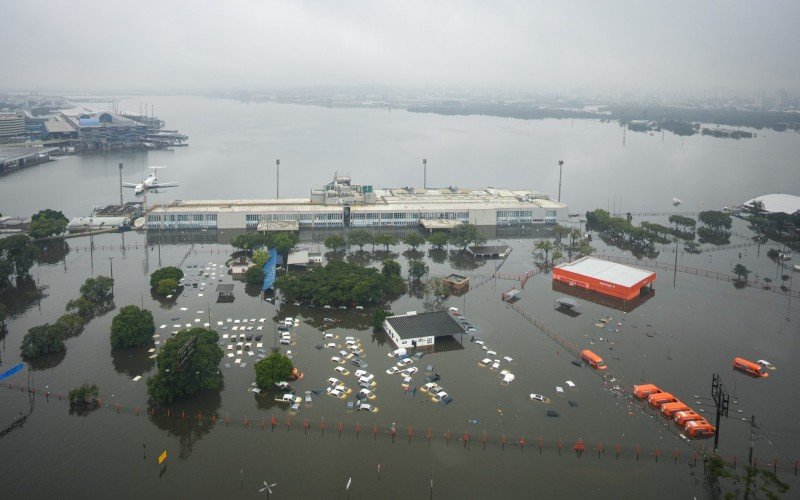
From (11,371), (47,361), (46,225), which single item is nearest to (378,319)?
(47,361)

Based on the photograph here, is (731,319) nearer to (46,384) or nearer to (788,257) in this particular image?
(788,257)

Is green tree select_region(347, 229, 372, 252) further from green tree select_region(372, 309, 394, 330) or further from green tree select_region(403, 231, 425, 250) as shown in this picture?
green tree select_region(372, 309, 394, 330)

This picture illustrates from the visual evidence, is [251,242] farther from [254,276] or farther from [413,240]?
[413,240]

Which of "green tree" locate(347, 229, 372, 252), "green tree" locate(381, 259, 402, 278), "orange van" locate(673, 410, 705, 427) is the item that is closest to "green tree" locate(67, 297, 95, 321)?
"green tree" locate(381, 259, 402, 278)

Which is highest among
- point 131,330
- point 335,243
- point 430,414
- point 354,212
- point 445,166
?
point 445,166

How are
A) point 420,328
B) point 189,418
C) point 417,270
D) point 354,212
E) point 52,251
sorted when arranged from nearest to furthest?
1. point 189,418
2. point 420,328
3. point 417,270
4. point 52,251
5. point 354,212

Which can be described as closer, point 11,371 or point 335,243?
A: point 11,371

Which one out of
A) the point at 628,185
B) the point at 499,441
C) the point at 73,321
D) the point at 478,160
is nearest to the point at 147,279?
the point at 73,321
